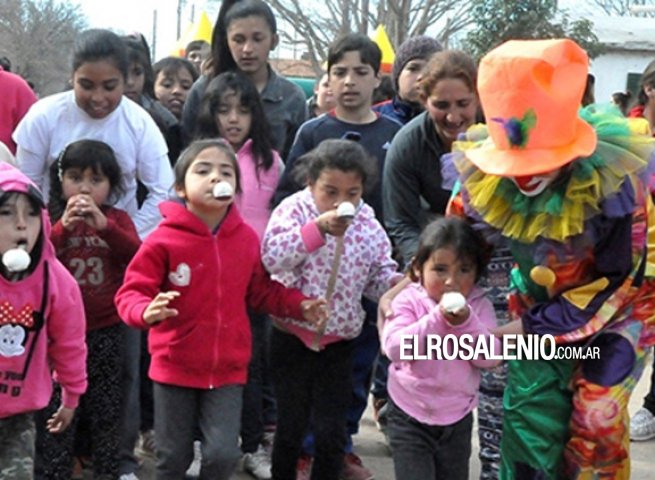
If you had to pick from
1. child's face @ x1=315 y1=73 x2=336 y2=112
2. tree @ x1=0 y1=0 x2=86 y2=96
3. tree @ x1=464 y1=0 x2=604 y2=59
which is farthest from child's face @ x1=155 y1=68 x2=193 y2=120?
tree @ x1=0 y1=0 x2=86 y2=96

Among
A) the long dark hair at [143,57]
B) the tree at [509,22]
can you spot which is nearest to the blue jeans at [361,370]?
the long dark hair at [143,57]

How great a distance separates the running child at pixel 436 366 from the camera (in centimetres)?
373

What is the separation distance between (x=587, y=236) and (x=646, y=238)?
0.32 metres

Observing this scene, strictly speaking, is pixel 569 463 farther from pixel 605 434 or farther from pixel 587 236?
pixel 587 236

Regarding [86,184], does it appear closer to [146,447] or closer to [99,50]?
[99,50]

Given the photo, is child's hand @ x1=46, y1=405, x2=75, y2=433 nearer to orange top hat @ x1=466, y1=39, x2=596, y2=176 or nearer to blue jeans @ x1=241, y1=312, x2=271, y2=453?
blue jeans @ x1=241, y1=312, x2=271, y2=453

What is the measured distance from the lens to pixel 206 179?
12.6 feet

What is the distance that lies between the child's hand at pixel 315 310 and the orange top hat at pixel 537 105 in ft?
2.69

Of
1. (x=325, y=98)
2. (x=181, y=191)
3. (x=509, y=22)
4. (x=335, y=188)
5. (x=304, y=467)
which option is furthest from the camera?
(x=509, y=22)

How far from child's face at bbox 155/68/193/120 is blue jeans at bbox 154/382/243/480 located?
271 centimetres

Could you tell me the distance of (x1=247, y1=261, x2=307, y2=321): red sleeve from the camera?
13.0 feet

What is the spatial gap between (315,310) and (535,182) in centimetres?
96

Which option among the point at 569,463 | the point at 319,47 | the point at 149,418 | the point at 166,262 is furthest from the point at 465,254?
the point at 319,47

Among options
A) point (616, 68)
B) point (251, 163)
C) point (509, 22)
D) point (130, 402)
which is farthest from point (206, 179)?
point (616, 68)
